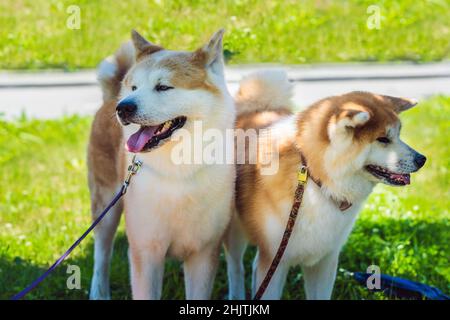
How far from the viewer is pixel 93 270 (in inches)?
193

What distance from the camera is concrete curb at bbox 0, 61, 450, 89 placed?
9.52 meters

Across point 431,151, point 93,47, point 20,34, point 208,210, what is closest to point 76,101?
point 93,47

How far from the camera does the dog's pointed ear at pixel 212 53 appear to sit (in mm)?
3771

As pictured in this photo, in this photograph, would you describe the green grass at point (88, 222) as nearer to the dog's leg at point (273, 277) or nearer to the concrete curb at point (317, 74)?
the dog's leg at point (273, 277)

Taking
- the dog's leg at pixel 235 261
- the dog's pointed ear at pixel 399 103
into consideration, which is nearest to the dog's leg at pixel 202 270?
the dog's leg at pixel 235 261

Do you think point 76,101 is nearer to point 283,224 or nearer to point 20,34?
point 20,34

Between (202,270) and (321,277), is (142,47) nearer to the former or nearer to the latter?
(202,270)

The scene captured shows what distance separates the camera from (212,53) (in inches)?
149

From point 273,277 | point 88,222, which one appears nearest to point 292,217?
point 273,277

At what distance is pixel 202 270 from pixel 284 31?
5149mm

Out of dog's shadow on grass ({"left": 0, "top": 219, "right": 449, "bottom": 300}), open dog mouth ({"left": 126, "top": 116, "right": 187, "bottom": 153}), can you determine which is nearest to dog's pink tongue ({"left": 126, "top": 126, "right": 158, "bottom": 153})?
A: open dog mouth ({"left": 126, "top": 116, "right": 187, "bottom": 153})

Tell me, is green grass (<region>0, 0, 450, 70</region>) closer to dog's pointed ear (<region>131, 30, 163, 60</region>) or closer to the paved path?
the paved path

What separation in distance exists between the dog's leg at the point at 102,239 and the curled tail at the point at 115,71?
2.09 feet

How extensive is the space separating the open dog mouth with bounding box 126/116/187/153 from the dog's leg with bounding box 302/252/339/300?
1184mm
